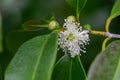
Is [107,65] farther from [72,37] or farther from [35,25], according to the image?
[35,25]

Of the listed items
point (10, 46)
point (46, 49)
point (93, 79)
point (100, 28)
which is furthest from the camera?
point (100, 28)

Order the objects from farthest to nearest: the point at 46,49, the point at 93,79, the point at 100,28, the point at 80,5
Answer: the point at 100,28 → the point at 80,5 → the point at 46,49 → the point at 93,79

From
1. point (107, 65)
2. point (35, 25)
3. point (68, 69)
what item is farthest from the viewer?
point (35, 25)

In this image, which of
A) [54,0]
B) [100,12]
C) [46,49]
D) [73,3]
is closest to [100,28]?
[100,12]

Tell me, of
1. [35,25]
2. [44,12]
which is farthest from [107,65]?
[44,12]

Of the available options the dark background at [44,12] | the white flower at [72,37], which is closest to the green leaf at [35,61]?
the white flower at [72,37]

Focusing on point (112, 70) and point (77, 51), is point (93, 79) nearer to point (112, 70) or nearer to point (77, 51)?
point (112, 70)

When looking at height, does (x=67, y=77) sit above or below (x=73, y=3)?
below
